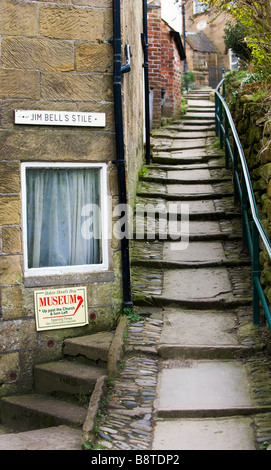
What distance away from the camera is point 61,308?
5742 millimetres

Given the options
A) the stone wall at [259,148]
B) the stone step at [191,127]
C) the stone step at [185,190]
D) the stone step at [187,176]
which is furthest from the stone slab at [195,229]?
the stone step at [191,127]

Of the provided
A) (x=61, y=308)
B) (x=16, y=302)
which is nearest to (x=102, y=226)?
(x=61, y=308)

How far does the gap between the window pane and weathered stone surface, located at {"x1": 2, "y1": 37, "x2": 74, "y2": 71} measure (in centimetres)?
105

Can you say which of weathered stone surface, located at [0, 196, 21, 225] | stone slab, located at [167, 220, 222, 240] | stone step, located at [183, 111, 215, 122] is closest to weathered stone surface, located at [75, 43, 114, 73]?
weathered stone surface, located at [0, 196, 21, 225]

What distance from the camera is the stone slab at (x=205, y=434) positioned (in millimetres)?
4012

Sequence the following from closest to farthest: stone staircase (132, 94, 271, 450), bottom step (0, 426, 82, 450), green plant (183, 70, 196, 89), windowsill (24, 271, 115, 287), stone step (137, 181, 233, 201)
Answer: bottom step (0, 426, 82, 450) < stone staircase (132, 94, 271, 450) < windowsill (24, 271, 115, 287) < stone step (137, 181, 233, 201) < green plant (183, 70, 196, 89)

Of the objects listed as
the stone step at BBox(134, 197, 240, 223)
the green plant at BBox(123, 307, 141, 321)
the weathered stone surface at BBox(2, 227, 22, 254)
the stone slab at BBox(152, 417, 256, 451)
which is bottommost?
the stone slab at BBox(152, 417, 256, 451)

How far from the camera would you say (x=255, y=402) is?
448cm

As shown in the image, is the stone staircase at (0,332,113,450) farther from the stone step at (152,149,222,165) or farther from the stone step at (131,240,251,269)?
the stone step at (152,149,222,165)

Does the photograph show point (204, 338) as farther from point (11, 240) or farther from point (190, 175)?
point (190, 175)

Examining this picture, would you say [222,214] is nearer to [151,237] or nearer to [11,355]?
[151,237]

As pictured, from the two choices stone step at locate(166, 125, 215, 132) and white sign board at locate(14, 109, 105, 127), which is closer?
white sign board at locate(14, 109, 105, 127)

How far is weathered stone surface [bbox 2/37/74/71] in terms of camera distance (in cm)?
544
